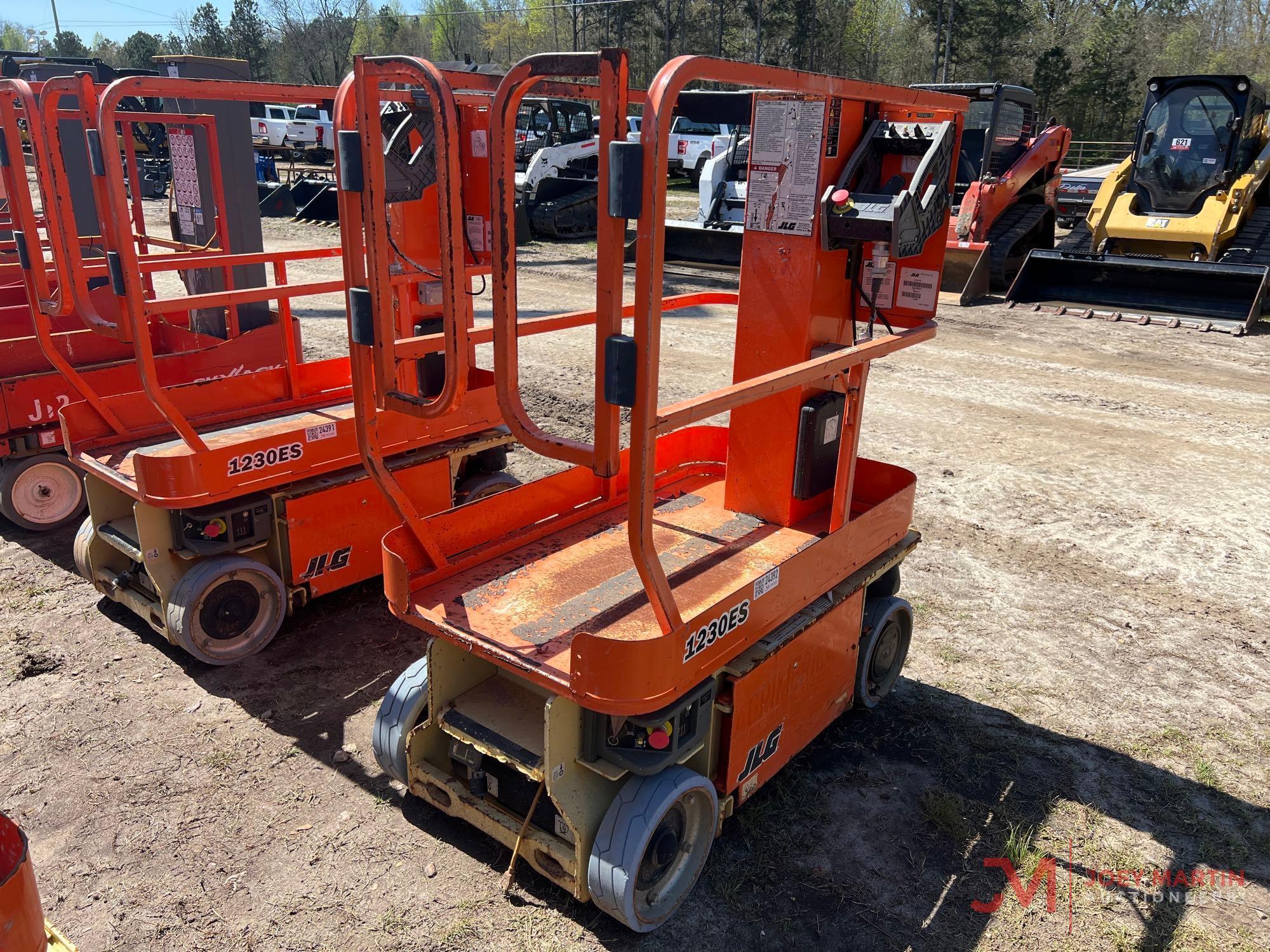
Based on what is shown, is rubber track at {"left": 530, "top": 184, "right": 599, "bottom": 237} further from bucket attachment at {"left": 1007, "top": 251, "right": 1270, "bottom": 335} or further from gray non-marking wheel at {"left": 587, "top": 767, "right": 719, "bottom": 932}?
gray non-marking wheel at {"left": 587, "top": 767, "right": 719, "bottom": 932}

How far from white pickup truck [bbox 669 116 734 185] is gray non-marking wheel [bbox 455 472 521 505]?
2061 cm

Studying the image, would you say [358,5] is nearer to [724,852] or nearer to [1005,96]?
[1005,96]

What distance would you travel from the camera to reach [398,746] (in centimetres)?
341

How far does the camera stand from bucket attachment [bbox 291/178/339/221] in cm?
1878

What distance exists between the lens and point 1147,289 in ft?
39.8

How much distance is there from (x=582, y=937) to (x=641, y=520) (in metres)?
1.45

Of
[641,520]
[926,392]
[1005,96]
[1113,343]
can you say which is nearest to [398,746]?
[641,520]

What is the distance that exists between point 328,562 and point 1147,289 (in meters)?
11.3

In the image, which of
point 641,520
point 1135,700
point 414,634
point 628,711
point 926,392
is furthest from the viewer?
point 926,392

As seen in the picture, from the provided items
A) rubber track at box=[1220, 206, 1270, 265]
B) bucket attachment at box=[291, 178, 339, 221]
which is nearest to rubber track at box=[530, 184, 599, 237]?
bucket attachment at box=[291, 178, 339, 221]

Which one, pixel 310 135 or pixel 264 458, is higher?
pixel 310 135

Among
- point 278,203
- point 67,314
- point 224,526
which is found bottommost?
point 278,203

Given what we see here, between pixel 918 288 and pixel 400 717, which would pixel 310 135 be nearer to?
pixel 918 288

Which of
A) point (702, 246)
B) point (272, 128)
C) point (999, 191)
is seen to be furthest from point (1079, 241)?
point (272, 128)
